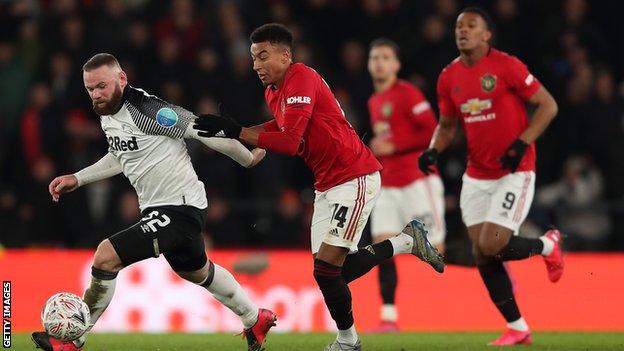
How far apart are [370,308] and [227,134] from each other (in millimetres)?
5327

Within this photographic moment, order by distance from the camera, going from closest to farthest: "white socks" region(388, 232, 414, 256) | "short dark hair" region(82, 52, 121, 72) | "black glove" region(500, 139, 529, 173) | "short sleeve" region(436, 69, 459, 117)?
1. "short dark hair" region(82, 52, 121, 72)
2. "white socks" region(388, 232, 414, 256)
3. "black glove" region(500, 139, 529, 173)
4. "short sleeve" region(436, 69, 459, 117)

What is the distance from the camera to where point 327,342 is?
9.90m

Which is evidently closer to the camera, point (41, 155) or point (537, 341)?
point (537, 341)

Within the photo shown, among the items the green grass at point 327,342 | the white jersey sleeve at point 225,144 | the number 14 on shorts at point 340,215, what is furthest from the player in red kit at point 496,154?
the white jersey sleeve at point 225,144

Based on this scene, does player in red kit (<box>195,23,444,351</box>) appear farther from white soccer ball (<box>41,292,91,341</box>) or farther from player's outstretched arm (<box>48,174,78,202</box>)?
white soccer ball (<box>41,292,91,341</box>)

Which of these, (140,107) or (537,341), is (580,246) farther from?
(140,107)

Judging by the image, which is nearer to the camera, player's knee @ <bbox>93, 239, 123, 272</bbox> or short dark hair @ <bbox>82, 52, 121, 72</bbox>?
player's knee @ <bbox>93, 239, 123, 272</bbox>

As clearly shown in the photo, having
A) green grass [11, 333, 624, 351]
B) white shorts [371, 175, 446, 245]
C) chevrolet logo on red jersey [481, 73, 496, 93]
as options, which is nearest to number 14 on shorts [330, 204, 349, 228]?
green grass [11, 333, 624, 351]

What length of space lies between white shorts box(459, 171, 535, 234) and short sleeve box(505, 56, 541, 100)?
2.06 feet

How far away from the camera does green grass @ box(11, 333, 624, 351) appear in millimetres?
9297

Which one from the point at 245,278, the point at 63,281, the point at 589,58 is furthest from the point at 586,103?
the point at 63,281

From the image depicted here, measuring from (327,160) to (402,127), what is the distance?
334 centimetres

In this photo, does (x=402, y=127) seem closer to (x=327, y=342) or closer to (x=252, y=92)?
(x=327, y=342)

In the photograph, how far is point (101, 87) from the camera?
27.3 ft
